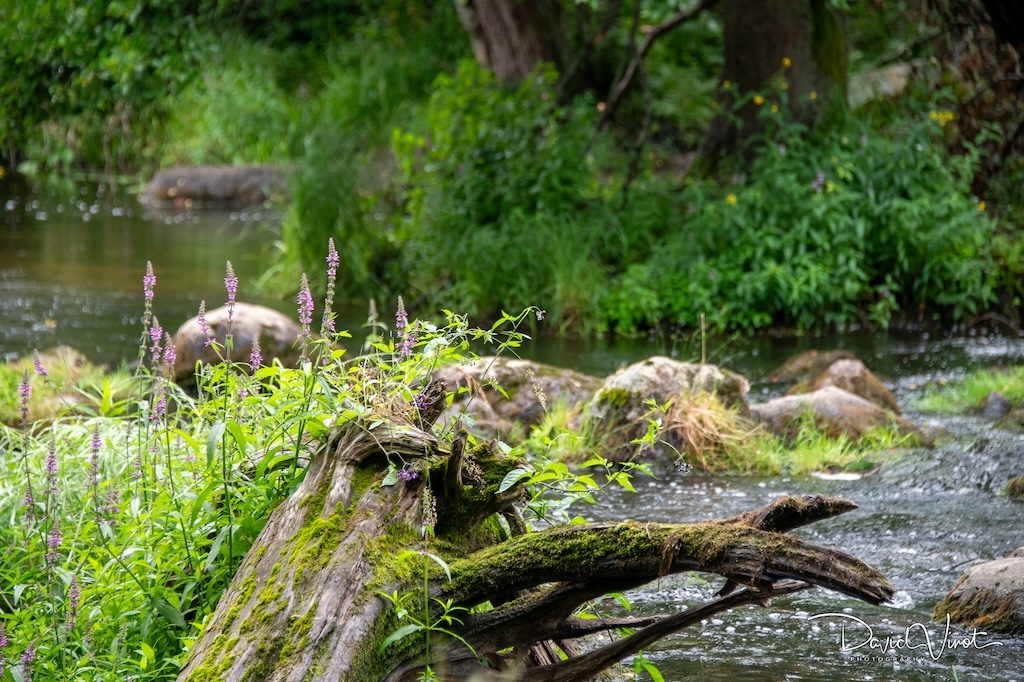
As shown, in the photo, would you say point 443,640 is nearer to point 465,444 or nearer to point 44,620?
point 465,444

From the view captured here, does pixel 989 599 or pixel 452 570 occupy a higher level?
pixel 452 570

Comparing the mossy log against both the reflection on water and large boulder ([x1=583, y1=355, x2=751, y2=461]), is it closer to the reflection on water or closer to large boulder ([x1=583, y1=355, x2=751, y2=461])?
large boulder ([x1=583, y1=355, x2=751, y2=461])

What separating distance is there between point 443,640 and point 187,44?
27.3 ft

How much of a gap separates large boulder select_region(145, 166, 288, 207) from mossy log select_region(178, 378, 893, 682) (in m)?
16.1

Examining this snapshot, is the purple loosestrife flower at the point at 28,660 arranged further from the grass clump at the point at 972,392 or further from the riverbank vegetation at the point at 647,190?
the riverbank vegetation at the point at 647,190

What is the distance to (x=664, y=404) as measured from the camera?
675cm

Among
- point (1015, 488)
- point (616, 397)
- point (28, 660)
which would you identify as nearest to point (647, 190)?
point (616, 397)

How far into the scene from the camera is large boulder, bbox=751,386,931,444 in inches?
282

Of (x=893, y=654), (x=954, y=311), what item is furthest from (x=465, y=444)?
(x=954, y=311)

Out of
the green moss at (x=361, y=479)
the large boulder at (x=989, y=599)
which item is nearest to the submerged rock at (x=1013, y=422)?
the large boulder at (x=989, y=599)

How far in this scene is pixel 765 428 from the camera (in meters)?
7.16

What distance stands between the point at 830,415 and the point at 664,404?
1195 mm

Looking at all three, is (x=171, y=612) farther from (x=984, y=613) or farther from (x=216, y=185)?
(x=216, y=185)
